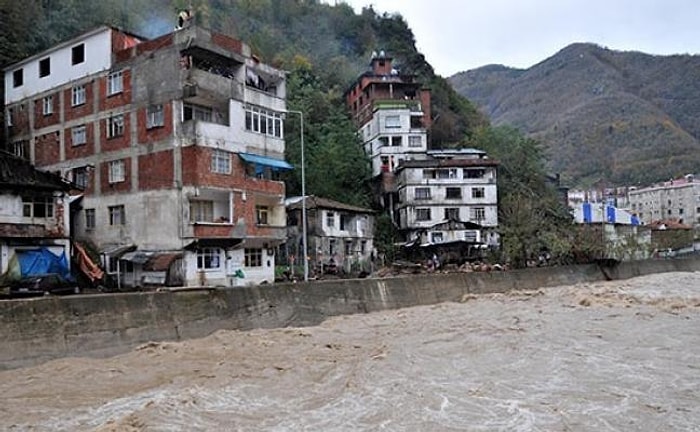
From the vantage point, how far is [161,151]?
3130 centimetres

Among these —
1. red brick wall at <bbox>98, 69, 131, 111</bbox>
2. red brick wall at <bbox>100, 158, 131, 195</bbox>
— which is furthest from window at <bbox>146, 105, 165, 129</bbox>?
red brick wall at <bbox>100, 158, 131, 195</bbox>

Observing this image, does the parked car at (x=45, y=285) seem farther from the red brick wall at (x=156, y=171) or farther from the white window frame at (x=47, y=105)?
the white window frame at (x=47, y=105)

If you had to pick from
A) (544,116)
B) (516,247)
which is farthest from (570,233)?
(544,116)

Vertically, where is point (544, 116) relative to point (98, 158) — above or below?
above

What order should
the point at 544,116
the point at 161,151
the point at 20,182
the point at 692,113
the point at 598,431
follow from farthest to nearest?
the point at 544,116
the point at 692,113
the point at 161,151
the point at 20,182
the point at 598,431

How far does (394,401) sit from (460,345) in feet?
24.8

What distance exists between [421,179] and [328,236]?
1449 cm

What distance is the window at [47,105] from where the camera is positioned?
36.2m

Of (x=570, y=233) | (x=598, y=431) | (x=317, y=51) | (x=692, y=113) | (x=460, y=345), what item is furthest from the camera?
(x=692, y=113)

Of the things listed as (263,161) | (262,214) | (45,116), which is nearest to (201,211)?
(263,161)

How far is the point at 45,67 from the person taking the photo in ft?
120

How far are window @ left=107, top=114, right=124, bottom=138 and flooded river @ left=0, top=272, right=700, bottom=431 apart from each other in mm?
16844

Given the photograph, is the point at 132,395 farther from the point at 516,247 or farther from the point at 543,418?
the point at 516,247

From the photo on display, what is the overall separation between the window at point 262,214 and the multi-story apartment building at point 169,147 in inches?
2.6
